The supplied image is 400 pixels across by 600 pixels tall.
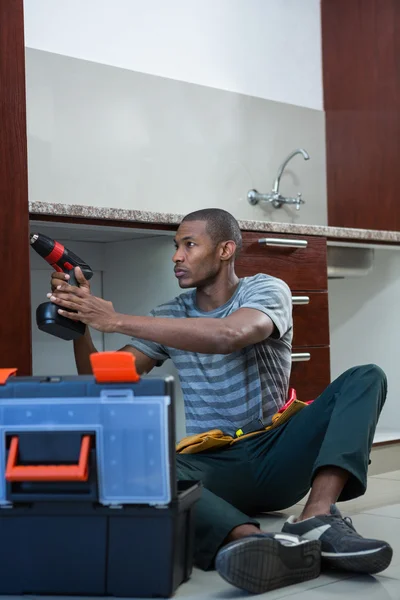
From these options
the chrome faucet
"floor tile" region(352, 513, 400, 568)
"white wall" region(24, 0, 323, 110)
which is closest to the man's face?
"floor tile" region(352, 513, 400, 568)

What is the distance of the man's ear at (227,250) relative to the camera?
2631 millimetres

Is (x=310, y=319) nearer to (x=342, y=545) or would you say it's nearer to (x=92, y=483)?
(x=342, y=545)

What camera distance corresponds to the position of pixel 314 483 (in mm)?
2066

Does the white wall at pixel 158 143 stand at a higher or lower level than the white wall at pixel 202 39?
lower

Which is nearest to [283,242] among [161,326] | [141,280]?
[141,280]

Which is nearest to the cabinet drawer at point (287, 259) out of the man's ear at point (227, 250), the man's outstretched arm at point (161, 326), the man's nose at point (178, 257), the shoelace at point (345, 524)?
the man's ear at point (227, 250)

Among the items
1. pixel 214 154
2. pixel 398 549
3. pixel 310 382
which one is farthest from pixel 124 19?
pixel 398 549

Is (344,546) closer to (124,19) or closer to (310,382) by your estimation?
(310,382)

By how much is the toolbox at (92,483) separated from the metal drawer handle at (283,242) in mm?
1450

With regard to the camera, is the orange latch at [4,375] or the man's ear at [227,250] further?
the man's ear at [227,250]

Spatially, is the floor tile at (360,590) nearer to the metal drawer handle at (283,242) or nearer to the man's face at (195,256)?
the man's face at (195,256)

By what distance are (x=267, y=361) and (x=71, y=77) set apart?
65.4 inches

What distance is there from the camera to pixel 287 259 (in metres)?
3.22

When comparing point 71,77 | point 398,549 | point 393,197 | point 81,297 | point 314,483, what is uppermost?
point 71,77
